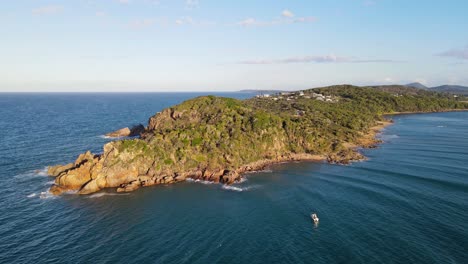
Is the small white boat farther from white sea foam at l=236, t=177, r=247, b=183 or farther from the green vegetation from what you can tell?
the green vegetation

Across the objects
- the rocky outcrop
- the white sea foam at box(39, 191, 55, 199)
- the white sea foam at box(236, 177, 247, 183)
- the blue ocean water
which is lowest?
the blue ocean water

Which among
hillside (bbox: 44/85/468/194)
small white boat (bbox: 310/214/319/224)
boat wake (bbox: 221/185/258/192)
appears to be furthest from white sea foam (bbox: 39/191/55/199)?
small white boat (bbox: 310/214/319/224)

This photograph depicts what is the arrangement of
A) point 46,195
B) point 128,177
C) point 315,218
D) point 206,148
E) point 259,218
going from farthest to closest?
1. point 206,148
2. point 128,177
3. point 46,195
4. point 259,218
5. point 315,218

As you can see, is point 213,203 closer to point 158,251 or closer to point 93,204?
point 158,251

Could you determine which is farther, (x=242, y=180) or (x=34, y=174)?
(x=34, y=174)

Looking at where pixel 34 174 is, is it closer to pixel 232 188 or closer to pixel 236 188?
pixel 232 188

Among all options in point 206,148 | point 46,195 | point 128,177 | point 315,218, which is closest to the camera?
point 315,218

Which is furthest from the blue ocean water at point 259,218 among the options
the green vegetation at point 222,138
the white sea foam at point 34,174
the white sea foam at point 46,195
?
the green vegetation at point 222,138

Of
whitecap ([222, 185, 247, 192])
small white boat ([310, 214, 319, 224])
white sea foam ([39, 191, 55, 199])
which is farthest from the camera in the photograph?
whitecap ([222, 185, 247, 192])

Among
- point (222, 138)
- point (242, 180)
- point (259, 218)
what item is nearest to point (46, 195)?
point (242, 180)
